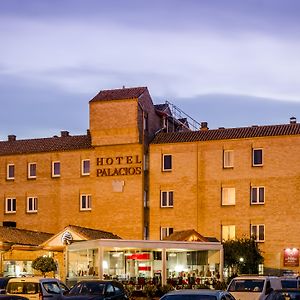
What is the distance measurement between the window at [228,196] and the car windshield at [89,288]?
123 ft

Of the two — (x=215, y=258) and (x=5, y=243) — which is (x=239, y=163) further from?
(x=5, y=243)

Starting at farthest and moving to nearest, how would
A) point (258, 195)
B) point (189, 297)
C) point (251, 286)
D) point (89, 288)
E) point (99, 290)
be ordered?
point (258, 195) → point (251, 286) → point (89, 288) → point (99, 290) → point (189, 297)

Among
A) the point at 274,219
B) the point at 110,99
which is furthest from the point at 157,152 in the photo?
the point at 274,219

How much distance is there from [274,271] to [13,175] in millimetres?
24994

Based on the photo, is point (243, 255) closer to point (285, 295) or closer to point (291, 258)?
point (291, 258)

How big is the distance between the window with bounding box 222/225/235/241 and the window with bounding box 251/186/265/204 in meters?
2.71

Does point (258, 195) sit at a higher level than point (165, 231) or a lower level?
higher

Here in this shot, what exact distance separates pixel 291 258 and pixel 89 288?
36.4 metres

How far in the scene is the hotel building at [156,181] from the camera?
6600cm

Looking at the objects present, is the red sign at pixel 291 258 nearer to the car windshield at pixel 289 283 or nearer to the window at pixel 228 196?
the window at pixel 228 196

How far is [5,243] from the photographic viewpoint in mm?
57625

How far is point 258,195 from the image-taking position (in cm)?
6681

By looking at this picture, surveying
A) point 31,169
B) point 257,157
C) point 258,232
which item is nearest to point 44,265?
point 258,232

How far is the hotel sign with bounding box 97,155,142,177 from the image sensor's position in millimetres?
69625
